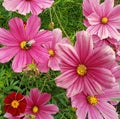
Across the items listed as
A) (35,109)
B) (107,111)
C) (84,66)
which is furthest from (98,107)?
(35,109)

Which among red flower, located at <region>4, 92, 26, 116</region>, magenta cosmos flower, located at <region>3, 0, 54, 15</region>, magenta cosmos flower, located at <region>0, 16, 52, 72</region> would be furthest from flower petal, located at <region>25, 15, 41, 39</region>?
red flower, located at <region>4, 92, 26, 116</region>

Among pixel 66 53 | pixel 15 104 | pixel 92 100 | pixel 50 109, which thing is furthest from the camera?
pixel 50 109

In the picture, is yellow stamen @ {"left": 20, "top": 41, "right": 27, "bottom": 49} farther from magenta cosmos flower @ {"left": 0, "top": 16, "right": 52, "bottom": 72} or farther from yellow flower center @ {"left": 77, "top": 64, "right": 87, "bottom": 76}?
yellow flower center @ {"left": 77, "top": 64, "right": 87, "bottom": 76}

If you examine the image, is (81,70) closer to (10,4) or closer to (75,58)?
(75,58)

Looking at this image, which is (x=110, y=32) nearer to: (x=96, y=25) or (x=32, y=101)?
(x=96, y=25)

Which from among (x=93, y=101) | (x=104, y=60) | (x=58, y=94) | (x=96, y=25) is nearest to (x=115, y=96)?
(x=93, y=101)

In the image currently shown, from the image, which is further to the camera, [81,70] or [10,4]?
[10,4]
